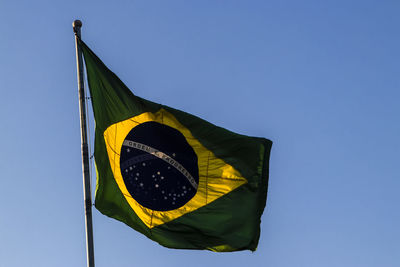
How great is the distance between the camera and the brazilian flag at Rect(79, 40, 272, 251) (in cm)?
1656

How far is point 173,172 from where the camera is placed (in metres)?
17.9

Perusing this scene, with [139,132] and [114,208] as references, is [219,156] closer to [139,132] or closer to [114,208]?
[139,132]

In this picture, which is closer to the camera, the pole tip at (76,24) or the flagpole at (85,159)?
the flagpole at (85,159)

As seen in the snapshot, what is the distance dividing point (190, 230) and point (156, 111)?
125 inches

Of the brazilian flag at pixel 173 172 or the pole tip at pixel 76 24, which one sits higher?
the pole tip at pixel 76 24

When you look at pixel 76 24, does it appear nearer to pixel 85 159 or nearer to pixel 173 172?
pixel 85 159

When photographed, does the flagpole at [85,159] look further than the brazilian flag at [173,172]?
No

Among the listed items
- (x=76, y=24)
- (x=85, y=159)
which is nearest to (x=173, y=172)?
(x=85, y=159)

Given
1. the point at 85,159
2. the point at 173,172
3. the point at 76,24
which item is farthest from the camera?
the point at 173,172

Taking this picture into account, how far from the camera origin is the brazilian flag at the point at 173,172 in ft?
54.3

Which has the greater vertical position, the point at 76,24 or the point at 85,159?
the point at 76,24

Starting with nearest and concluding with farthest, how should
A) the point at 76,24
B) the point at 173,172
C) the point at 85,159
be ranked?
1. the point at 85,159
2. the point at 76,24
3. the point at 173,172

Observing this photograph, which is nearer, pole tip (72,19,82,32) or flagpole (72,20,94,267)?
flagpole (72,20,94,267)

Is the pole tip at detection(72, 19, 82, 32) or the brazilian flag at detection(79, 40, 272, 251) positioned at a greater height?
the pole tip at detection(72, 19, 82, 32)
